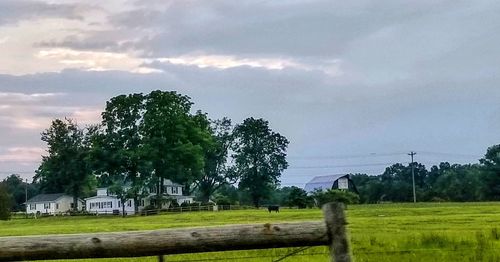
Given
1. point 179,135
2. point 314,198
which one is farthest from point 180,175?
point 314,198

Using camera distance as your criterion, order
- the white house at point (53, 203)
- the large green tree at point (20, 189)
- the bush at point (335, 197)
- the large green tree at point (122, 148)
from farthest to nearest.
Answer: the large green tree at point (20, 189) < the white house at point (53, 203) < the large green tree at point (122, 148) < the bush at point (335, 197)

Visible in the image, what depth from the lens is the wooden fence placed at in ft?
15.8

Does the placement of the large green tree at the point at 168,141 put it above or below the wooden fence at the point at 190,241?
above

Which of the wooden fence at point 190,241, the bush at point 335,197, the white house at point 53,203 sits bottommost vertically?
the wooden fence at point 190,241

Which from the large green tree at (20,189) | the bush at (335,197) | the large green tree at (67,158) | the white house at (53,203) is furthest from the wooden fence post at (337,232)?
the large green tree at (20,189)

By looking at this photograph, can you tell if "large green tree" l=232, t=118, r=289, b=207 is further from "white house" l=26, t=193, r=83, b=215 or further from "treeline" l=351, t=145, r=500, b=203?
"white house" l=26, t=193, r=83, b=215

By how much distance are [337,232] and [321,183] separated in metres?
121

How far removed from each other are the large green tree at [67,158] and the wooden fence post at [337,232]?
345 feet

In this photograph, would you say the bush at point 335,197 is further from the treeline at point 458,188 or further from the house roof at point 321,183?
the house roof at point 321,183

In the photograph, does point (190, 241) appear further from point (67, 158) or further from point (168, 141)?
point (67, 158)

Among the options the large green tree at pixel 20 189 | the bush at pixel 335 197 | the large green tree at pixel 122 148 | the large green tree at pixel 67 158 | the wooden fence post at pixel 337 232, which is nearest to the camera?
the wooden fence post at pixel 337 232

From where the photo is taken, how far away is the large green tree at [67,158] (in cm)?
11025

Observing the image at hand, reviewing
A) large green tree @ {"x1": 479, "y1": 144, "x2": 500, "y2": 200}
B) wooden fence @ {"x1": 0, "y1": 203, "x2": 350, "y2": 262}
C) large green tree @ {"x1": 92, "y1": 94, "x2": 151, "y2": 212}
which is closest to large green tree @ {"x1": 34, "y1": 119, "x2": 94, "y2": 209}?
large green tree @ {"x1": 92, "y1": 94, "x2": 151, "y2": 212}

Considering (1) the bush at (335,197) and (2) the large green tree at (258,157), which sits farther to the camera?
(2) the large green tree at (258,157)
